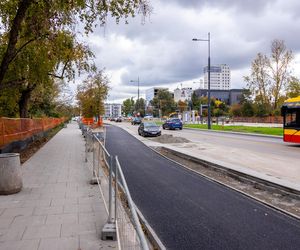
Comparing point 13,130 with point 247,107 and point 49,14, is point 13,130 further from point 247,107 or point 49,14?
point 247,107

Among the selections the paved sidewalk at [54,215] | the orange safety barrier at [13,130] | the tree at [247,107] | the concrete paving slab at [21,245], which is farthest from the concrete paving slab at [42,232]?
the tree at [247,107]

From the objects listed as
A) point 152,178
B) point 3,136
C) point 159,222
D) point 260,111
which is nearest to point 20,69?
point 3,136

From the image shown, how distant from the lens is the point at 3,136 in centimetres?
1553

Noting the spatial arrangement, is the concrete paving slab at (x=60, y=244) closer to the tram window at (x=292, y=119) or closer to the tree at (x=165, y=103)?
the tram window at (x=292, y=119)

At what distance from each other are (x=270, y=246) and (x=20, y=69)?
14440 millimetres

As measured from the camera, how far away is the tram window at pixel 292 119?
69.6 feet

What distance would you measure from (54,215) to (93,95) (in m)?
44.9

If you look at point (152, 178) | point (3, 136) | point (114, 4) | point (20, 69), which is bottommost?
point (152, 178)

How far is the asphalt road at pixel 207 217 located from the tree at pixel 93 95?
4012cm

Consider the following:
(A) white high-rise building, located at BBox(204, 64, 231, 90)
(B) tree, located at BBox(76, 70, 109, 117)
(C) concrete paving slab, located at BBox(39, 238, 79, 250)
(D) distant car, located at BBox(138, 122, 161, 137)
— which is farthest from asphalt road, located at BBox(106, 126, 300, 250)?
(A) white high-rise building, located at BBox(204, 64, 231, 90)

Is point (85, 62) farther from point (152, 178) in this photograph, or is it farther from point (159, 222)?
point (159, 222)

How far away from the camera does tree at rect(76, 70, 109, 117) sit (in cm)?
5006

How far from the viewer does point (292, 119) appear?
71.0 ft

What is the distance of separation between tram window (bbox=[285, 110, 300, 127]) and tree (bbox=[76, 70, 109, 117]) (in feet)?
105
